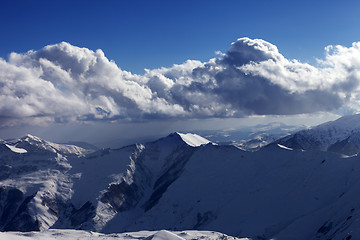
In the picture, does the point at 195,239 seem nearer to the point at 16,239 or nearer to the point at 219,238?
the point at 219,238

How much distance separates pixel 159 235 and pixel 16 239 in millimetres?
72173

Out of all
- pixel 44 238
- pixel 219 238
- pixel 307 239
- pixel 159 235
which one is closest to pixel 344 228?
pixel 307 239

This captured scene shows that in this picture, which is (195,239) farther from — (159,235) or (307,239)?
(307,239)

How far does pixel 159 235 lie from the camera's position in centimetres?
17600

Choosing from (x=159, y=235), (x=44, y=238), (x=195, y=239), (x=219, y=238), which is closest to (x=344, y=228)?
(x=219, y=238)

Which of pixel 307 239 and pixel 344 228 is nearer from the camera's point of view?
pixel 344 228

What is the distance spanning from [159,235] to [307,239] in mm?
87854

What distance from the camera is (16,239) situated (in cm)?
17488

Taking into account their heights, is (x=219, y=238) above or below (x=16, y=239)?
below

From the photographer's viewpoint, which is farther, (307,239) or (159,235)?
(307,239)

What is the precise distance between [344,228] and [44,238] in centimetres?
15986

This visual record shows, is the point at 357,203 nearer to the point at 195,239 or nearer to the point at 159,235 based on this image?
the point at 195,239

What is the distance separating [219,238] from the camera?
19938 cm

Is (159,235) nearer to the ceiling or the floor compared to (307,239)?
nearer to the ceiling
